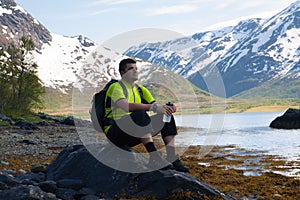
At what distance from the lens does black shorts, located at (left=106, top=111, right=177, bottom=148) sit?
11.5 m

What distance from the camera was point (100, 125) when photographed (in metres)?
12.1

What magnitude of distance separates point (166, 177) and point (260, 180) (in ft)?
27.2

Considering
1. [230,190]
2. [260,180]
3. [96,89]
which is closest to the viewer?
[96,89]

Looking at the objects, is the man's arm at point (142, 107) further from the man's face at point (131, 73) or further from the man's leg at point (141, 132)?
the man's face at point (131, 73)

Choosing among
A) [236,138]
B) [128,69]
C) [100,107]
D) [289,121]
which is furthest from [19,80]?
[128,69]

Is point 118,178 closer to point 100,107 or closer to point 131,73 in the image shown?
point 100,107

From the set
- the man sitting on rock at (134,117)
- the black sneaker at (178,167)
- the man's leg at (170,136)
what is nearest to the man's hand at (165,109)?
the man sitting on rock at (134,117)

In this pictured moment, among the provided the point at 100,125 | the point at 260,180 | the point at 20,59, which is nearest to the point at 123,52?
the point at 100,125

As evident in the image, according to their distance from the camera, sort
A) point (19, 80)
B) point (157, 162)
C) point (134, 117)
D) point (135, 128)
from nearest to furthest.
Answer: point (134, 117) < point (135, 128) < point (157, 162) < point (19, 80)

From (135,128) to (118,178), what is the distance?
184cm

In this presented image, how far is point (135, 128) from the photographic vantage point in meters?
11.6

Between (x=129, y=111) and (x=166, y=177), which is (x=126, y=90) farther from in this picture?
(x=166, y=177)

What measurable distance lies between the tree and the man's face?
58846 mm

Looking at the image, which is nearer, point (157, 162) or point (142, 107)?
point (142, 107)
